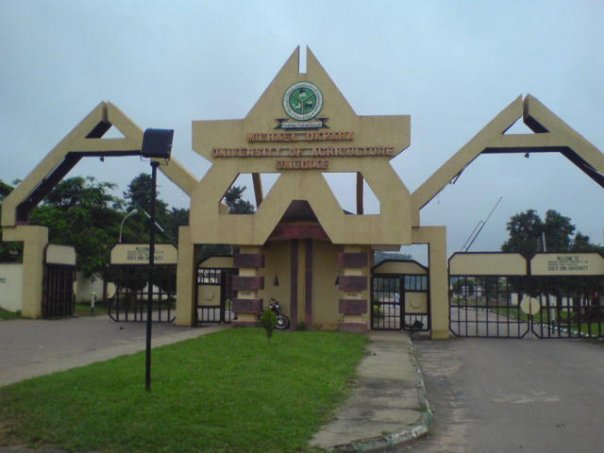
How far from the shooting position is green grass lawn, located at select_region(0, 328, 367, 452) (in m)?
7.26

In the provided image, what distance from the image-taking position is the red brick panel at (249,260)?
75.1ft

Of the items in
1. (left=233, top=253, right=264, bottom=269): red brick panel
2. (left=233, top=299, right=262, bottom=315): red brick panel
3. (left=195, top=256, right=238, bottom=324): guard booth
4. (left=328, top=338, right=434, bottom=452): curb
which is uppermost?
(left=233, top=253, right=264, bottom=269): red brick panel

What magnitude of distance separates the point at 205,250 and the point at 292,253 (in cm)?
4518

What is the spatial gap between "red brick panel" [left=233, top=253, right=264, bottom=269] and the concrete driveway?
291cm

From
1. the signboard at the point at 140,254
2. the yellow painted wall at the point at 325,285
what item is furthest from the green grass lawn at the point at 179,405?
the signboard at the point at 140,254

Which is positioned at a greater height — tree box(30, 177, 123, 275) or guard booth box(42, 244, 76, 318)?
tree box(30, 177, 123, 275)

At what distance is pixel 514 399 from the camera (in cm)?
1114

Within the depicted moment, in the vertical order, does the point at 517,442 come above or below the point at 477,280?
below

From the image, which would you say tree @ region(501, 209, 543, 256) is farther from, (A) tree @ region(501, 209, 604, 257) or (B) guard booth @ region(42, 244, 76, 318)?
(B) guard booth @ region(42, 244, 76, 318)

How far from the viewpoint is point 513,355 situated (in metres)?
18.0

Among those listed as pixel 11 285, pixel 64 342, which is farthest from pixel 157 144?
pixel 11 285

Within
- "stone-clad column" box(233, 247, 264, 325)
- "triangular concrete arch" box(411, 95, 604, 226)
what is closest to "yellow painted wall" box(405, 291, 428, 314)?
"triangular concrete arch" box(411, 95, 604, 226)

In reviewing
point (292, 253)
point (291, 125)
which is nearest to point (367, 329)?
point (292, 253)

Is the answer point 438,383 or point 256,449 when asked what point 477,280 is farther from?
point 256,449
